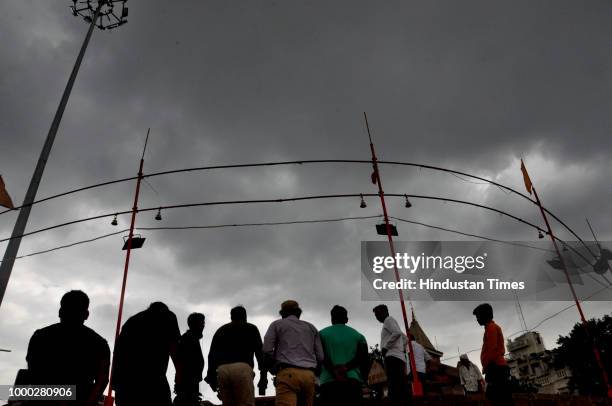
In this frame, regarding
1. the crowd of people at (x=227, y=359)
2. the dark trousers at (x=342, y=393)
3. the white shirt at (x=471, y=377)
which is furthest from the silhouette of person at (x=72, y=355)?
the white shirt at (x=471, y=377)

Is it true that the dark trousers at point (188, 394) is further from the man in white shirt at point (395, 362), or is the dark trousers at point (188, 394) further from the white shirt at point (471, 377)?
the white shirt at point (471, 377)

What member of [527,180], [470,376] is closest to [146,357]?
[470,376]

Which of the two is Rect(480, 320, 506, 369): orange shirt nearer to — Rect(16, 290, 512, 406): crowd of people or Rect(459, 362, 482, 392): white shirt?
Rect(16, 290, 512, 406): crowd of people

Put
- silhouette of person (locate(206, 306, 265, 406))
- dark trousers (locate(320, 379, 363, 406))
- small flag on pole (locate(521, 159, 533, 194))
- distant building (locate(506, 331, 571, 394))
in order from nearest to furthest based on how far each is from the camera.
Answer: dark trousers (locate(320, 379, 363, 406))
silhouette of person (locate(206, 306, 265, 406))
small flag on pole (locate(521, 159, 533, 194))
distant building (locate(506, 331, 571, 394))

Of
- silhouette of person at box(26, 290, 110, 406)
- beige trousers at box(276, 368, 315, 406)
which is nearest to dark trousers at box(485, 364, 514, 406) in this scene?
beige trousers at box(276, 368, 315, 406)

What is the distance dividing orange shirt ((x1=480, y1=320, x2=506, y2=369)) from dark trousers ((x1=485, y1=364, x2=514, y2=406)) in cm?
9

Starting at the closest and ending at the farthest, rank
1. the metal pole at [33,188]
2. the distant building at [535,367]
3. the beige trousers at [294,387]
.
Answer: the beige trousers at [294,387] < the metal pole at [33,188] < the distant building at [535,367]

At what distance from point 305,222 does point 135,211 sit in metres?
4.94

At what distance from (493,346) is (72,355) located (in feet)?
18.3

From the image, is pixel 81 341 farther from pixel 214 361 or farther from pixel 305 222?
pixel 305 222

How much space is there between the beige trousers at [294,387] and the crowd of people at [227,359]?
0.01m

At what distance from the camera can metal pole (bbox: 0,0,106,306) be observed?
7648 millimetres

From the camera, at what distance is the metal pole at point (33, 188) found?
A: 765 cm

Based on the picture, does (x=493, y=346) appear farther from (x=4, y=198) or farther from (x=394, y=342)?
(x=4, y=198)
